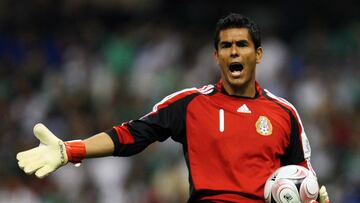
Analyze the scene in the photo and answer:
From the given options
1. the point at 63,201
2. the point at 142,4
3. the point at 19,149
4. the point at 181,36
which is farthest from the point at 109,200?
the point at 142,4

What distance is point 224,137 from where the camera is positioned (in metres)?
7.37

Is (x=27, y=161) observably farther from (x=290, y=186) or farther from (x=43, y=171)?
(x=290, y=186)

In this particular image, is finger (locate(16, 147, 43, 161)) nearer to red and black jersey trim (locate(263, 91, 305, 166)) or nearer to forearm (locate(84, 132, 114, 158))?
forearm (locate(84, 132, 114, 158))

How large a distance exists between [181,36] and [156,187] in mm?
3130

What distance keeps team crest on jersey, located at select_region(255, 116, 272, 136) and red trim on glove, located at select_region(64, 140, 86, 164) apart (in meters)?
1.31

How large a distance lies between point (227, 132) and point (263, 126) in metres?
0.28

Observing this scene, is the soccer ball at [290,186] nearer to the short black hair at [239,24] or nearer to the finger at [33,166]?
the short black hair at [239,24]

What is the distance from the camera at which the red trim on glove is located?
700cm

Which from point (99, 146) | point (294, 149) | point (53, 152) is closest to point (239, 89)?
point (294, 149)

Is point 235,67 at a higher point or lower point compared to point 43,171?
higher

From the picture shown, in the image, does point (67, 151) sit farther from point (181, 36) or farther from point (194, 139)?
point (181, 36)

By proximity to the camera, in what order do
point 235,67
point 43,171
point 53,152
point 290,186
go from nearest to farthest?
point 43,171 → point 53,152 → point 290,186 → point 235,67

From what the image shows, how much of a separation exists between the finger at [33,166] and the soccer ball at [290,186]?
1.58m

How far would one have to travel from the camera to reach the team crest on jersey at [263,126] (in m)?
7.42
